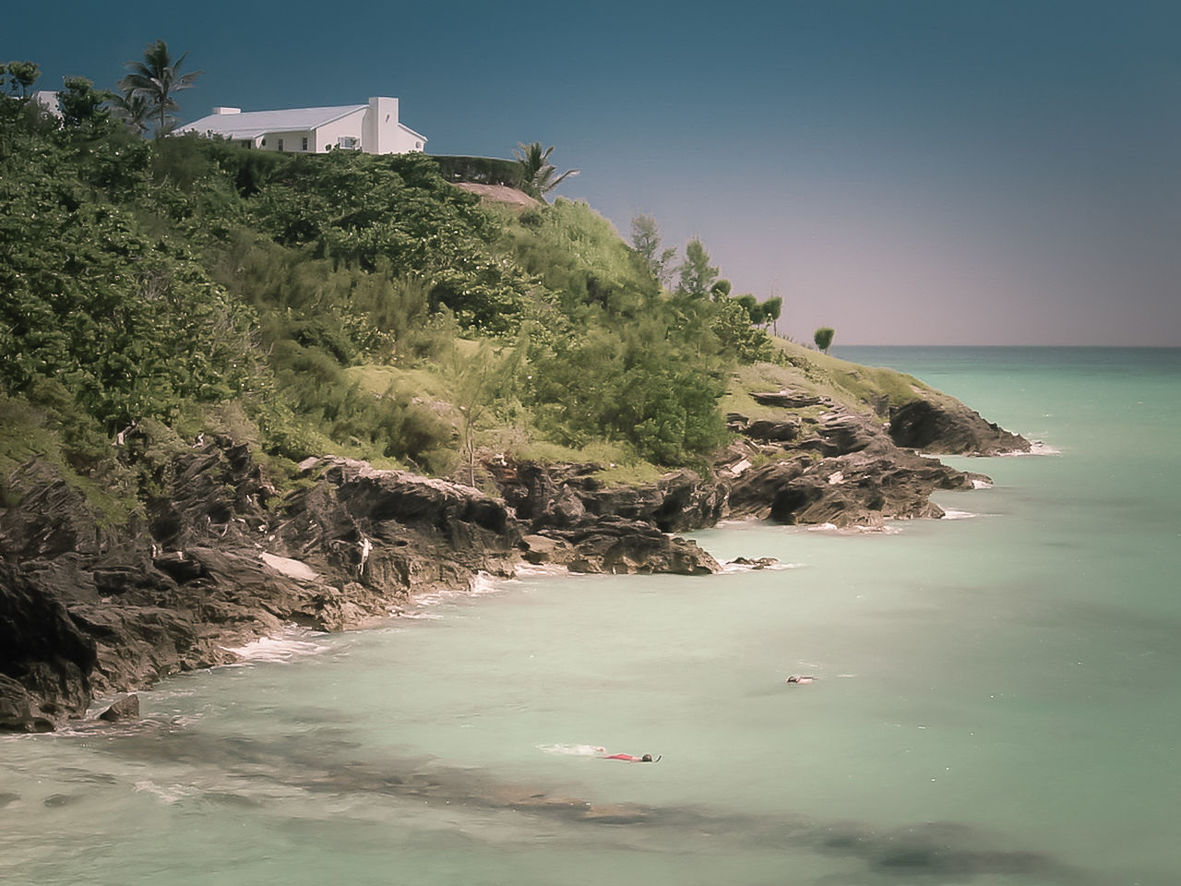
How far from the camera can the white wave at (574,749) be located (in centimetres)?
1395

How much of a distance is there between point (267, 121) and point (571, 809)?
51831 mm

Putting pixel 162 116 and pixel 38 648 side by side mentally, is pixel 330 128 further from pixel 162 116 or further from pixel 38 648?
pixel 38 648

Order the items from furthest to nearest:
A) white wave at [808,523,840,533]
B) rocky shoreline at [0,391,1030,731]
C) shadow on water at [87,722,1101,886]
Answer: white wave at [808,523,840,533]
rocky shoreline at [0,391,1030,731]
shadow on water at [87,722,1101,886]

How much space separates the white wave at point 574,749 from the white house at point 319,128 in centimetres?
4428

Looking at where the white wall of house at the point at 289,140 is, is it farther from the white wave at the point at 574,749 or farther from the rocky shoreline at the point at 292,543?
the white wave at the point at 574,749

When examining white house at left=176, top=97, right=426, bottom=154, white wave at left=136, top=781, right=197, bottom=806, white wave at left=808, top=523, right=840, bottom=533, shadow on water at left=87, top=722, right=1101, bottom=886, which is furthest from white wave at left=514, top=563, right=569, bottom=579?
white house at left=176, top=97, right=426, bottom=154

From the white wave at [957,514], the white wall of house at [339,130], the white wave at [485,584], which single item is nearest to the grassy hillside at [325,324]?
the white wave at [485,584]

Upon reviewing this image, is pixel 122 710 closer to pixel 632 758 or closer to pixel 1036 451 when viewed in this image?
pixel 632 758

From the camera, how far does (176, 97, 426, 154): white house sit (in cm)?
5678

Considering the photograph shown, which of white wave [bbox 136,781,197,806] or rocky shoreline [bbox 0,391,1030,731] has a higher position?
rocky shoreline [bbox 0,391,1030,731]

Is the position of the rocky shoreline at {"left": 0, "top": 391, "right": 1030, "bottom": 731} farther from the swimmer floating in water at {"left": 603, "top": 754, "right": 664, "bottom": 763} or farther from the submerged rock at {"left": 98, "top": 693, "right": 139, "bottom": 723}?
the swimmer floating in water at {"left": 603, "top": 754, "right": 664, "bottom": 763}

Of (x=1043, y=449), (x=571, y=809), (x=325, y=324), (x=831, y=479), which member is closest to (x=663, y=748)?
(x=571, y=809)

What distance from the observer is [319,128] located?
5644 centimetres

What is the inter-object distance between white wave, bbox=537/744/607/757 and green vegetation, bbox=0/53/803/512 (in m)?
7.18
